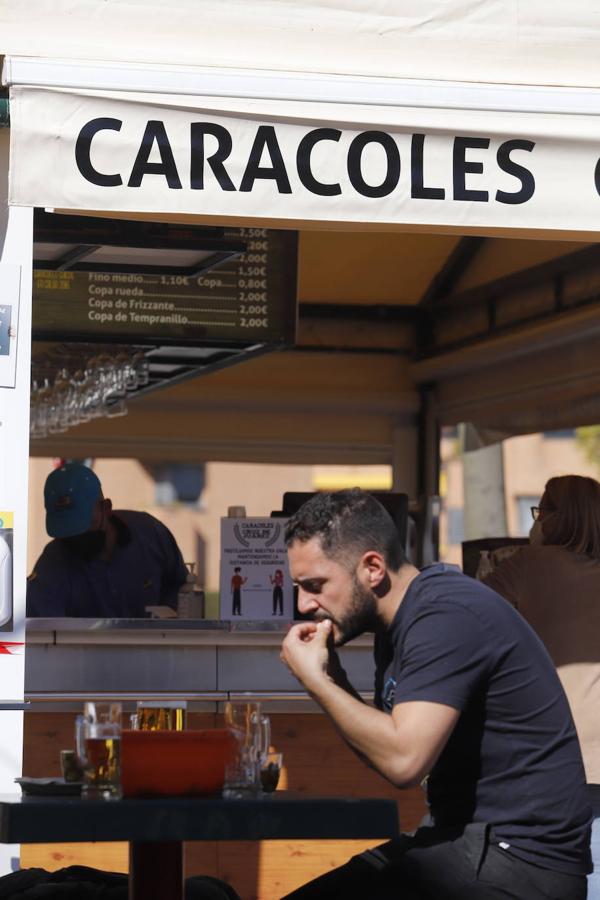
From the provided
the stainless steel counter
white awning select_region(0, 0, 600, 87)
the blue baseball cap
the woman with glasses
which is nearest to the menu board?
the blue baseball cap

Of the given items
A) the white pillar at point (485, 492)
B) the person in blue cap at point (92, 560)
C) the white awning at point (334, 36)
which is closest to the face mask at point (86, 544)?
the person in blue cap at point (92, 560)

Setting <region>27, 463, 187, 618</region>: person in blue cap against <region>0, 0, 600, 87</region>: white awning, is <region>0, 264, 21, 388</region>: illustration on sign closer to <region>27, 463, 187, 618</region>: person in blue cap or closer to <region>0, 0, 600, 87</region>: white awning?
<region>0, 0, 600, 87</region>: white awning

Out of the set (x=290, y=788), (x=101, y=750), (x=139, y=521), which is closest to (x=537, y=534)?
(x=290, y=788)

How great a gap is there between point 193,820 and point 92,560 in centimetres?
397

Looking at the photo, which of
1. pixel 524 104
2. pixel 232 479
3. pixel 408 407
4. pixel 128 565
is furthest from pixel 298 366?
pixel 232 479

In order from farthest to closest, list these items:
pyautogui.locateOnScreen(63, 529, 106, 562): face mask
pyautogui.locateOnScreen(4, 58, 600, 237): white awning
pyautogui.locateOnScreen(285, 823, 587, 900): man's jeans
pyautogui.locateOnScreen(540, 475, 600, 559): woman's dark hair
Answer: pyautogui.locateOnScreen(63, 529, 106, 562): face mask
pyautogui.locateOnScreen(540, 475, 600, 559): woman's dark hair
pyautogui.locateOnScreen(4, 58, 600, 237): white awning
pyautogui.locateOnScreen(285, 823, 587, 900): man's jeans

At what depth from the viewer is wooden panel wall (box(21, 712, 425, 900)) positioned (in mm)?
5305

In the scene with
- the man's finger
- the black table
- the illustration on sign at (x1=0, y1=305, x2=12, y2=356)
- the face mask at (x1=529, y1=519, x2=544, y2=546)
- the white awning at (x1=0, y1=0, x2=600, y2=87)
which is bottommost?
the black table

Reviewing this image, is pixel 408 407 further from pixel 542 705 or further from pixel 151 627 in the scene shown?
pixel 542 705

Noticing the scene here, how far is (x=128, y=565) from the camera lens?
7.12m

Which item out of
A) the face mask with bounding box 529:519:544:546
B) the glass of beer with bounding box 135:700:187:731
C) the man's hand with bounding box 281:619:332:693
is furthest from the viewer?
the face mask with bounding box 529:519:544:546

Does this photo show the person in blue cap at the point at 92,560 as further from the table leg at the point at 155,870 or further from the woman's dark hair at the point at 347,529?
the woman's dark hair at the point at 347,529

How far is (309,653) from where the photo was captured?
3371mm

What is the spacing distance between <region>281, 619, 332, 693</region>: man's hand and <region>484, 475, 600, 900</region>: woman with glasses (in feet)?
4.83
